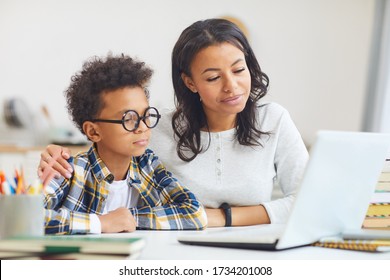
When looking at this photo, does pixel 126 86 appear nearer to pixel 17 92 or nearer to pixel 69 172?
pixel 69 172

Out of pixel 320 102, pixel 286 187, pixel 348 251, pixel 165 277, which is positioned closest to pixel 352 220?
pixel 348 251

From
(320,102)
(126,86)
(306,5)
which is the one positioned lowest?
(320,102)

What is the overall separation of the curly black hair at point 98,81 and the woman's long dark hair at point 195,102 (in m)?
0.18

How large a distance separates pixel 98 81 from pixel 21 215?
48 cm

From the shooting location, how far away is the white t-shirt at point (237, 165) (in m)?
1.76


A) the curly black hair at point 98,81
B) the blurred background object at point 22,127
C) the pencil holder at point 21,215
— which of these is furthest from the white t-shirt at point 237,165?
the blurred background object at point 22,127

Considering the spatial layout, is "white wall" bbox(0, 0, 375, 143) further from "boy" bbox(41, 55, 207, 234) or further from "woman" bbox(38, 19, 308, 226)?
"boy" bbox(41, 55, 207, 234)

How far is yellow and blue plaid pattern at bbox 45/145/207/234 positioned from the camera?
146cm

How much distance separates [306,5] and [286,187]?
3.19 meters

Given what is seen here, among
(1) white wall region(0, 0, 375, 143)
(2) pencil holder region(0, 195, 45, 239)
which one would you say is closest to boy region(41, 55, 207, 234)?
(2) pencil holder region(0, 195, 45, 239)

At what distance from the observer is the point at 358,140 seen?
45.0 inches

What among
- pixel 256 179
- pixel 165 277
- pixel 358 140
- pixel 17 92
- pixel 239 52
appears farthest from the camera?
pixel 17 92

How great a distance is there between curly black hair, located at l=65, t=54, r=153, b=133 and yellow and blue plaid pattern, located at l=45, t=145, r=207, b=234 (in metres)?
0.11

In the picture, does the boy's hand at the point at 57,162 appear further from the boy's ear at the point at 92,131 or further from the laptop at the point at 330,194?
the laptop at the point at 330,194
